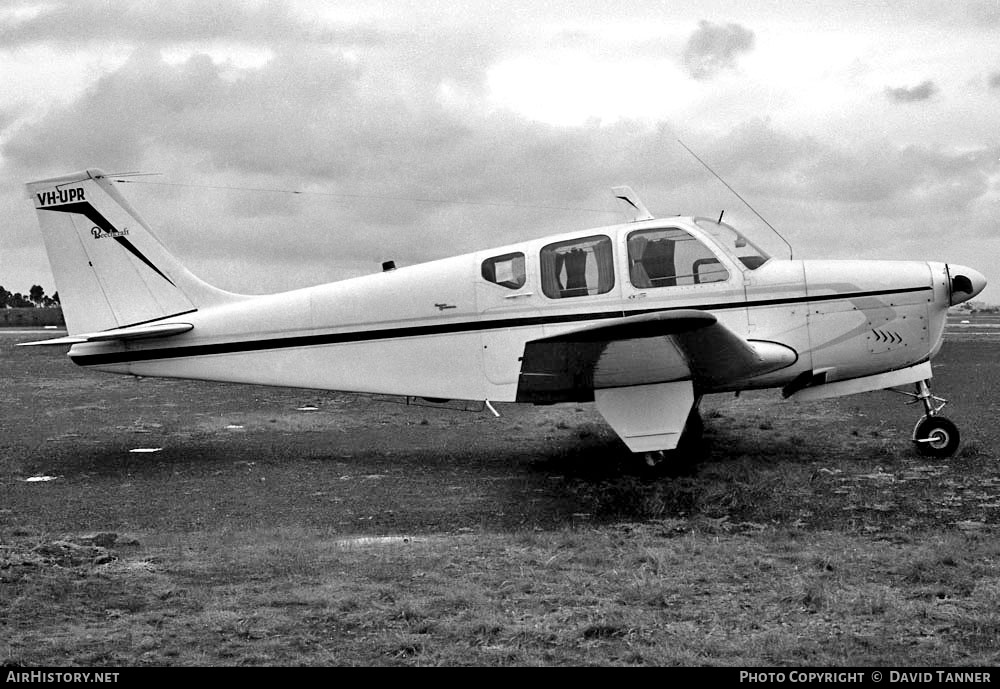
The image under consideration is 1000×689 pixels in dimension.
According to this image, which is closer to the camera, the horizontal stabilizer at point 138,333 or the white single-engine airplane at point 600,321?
the white single-engine airplane at point 600,321

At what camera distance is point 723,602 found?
5.19 meters

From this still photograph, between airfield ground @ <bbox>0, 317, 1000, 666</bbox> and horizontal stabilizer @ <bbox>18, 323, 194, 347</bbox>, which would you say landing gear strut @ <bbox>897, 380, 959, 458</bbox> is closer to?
airfield ground @ <bbox>0, 317, 1000, 666</bbox>

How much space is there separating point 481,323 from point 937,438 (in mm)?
4909

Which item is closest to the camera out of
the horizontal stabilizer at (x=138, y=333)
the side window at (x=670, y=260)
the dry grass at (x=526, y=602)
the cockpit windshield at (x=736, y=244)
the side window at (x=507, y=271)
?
the dry grass at (x=526, y=602)

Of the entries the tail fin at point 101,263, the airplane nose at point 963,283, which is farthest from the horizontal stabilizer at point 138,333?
the airplane nose at point 963,283

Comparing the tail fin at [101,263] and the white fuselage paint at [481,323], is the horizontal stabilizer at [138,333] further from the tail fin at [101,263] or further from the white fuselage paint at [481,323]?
the tail fin at [101,263]

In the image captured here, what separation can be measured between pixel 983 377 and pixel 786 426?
308 inches

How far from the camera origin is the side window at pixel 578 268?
9.62m

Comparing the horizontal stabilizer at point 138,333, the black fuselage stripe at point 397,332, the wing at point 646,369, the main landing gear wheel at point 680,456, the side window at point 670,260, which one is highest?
the side window at point 670,260

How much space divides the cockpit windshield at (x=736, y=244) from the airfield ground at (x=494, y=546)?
211 centimetres

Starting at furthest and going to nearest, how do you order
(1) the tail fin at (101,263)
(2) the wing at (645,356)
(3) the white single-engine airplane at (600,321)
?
(1) the tail fin at (101,263) → (3) the white single-engine airplane at (600,321) → (2) the wing at (645,356)

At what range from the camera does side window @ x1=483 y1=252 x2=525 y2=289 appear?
9.91m

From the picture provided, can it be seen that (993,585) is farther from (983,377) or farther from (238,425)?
(983,377)

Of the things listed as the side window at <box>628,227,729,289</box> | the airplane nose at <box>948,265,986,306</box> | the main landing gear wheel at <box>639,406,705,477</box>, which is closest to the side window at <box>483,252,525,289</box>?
the side window at <box>628,227,729,289</box>
